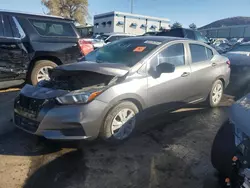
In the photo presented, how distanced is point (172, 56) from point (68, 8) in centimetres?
4561

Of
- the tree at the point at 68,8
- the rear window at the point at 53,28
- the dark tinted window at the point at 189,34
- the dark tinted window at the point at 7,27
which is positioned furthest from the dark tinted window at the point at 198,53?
the tree at the point at 68,8

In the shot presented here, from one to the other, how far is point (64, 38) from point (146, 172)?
4.61 m

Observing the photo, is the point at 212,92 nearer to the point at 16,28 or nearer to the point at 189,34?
the point at 16,28

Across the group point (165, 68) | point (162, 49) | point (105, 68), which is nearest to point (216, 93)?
point (162, 49)

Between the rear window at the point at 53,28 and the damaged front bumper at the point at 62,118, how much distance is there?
3.39 meters

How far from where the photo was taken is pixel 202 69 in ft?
15.8

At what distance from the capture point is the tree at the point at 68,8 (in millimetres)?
43844

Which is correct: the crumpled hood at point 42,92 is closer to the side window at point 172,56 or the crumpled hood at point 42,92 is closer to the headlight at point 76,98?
the headlight at point 76,98

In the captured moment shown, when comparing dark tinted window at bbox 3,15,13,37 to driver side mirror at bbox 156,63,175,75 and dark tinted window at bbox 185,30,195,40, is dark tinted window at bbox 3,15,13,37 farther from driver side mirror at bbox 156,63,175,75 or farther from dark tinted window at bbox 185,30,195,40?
dark tinted window at bbox 185,30,195,40

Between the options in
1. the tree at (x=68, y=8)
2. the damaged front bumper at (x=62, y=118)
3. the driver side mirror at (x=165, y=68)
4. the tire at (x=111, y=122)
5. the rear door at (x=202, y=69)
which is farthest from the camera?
the tree at (x=68, y=8)

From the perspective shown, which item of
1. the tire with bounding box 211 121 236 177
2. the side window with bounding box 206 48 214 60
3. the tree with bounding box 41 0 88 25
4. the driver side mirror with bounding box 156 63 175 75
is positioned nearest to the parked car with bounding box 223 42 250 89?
the side window with bounding box 206 48 214 60

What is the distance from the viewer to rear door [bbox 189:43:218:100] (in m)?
4.67

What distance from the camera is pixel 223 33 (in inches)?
2206

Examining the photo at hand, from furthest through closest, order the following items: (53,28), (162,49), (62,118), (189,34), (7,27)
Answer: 1. (189,34)
2. (53,28)
3. (7,27)
4. (162,49)
5. (62,118)
